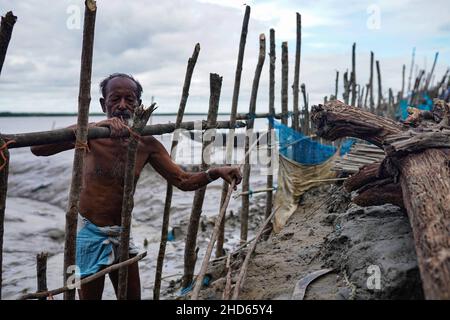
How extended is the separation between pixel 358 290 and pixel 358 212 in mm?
1186

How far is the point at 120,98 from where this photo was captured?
296 cm

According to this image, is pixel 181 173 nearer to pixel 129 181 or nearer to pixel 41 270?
pixel 129 181

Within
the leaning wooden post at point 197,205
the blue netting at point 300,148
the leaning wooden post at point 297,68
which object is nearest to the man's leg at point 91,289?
the leaning wooden post at point 197,205

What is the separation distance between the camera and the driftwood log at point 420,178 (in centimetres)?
160

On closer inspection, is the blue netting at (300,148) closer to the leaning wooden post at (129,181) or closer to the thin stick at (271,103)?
the thin stick at (271,103)

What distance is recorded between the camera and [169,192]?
339 cm

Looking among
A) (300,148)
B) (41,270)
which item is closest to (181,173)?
(41,270)

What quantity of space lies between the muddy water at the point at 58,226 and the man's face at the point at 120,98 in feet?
7.67

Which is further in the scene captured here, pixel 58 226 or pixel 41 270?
pixel 58 226

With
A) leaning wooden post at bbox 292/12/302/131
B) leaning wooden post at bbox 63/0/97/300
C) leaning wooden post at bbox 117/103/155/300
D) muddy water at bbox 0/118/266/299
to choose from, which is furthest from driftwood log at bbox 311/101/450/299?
leaning wooden post at bbox 292/12/302/131

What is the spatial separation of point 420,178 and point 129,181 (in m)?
1.67

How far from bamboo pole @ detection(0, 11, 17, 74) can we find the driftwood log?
2.07m
